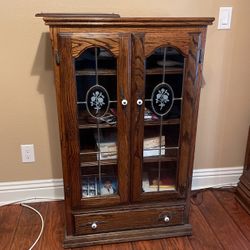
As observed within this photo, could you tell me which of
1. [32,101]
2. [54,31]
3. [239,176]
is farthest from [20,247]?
[239,176]

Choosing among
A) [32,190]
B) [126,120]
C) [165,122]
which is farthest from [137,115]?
[32,190]

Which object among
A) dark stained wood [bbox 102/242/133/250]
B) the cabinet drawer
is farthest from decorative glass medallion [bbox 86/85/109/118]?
dark stained wood [bbox 102/242/133/250]

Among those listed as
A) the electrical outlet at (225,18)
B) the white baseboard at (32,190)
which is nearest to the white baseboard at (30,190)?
the white baseboard at (32,190)

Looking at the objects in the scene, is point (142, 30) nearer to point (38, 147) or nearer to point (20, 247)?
point (38, 147)

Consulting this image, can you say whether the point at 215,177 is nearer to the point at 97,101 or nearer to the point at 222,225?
the point at 222,225

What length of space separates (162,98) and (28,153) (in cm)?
97

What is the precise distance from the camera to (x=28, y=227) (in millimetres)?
1793

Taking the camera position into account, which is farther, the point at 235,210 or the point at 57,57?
the point at 235,210

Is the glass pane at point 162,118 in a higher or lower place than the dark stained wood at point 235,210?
higher

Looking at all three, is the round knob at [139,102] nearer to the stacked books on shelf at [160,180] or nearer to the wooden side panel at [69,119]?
the wooden side panel at [69,119]

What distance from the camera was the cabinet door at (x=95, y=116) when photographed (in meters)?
1.34

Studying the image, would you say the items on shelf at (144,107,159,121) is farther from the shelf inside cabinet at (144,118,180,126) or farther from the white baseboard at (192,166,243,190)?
the white baseboard at (192,166,243,190)

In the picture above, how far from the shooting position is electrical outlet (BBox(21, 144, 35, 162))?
1.91 metres

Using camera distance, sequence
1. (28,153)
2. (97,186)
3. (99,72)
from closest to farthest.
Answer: (99,72) < (97,186) < (28,153)
